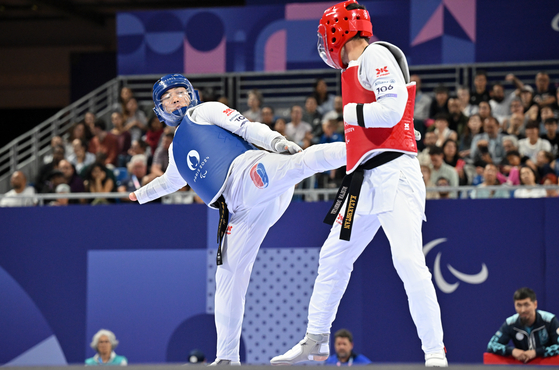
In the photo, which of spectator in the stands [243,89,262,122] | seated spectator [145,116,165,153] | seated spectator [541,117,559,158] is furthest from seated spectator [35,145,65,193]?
seated spectator [541,117,559,158]

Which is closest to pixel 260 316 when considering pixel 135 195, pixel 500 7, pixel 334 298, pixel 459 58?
pixel 135 195

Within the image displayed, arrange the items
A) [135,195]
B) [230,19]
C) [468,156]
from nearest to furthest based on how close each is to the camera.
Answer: [135,195], [468,156], [230,19]

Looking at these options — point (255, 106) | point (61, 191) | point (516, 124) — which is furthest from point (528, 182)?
point (61, 191)

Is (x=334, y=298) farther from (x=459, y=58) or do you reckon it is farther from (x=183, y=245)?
(x=459, y=58)

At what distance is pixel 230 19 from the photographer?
11.4 meters

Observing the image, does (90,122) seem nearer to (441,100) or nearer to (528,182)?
(441,100)

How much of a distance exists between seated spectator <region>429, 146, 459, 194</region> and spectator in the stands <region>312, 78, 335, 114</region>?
2675mm

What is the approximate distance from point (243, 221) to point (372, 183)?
3.23 feet

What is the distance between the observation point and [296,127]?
9.59 m

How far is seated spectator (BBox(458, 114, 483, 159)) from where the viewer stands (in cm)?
861

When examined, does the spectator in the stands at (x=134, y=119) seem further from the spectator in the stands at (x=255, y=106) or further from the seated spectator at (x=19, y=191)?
the seated spectator at (x=19, y=191)

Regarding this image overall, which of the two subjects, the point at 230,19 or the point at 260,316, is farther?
the point at 230,19

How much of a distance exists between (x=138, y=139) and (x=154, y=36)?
2.44m

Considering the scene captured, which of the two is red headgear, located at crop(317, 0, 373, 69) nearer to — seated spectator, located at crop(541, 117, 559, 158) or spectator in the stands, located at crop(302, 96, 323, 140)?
seated spectator, located at crop(541, 117, 559, 158)
